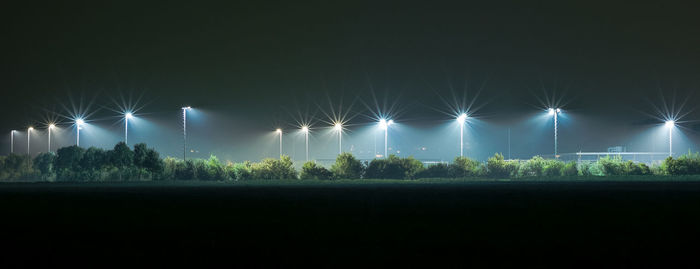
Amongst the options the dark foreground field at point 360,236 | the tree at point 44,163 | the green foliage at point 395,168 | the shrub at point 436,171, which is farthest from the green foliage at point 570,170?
the tree at point 44,163

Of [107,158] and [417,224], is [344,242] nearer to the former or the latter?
[417,224]

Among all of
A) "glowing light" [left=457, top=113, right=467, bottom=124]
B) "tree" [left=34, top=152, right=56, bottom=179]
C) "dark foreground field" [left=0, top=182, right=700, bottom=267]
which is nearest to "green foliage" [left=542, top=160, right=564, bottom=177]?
"glowing light" [left=457, top=113, right=467, bottom=124]

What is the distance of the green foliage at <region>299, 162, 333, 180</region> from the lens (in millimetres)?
54694

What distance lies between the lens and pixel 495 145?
283ft

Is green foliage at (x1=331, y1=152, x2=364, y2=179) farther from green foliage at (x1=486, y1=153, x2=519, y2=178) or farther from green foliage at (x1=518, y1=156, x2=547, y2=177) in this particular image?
green foliage at (x1=518, y1=156, x2=547, y2=177)

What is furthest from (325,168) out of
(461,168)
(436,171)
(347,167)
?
(461,168)

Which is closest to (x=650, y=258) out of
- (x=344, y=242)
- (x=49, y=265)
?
(x=344, y=242)

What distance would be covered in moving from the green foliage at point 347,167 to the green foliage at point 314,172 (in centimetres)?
66

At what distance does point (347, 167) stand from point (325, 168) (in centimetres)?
215

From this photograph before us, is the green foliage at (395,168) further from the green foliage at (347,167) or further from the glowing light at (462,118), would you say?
the glowing light at (462,118)

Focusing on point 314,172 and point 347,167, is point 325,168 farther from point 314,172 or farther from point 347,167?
point 347,167

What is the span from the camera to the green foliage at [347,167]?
54406 millimetres

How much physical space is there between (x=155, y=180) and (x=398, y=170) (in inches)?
833

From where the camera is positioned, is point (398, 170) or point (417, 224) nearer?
point (417, 224)
